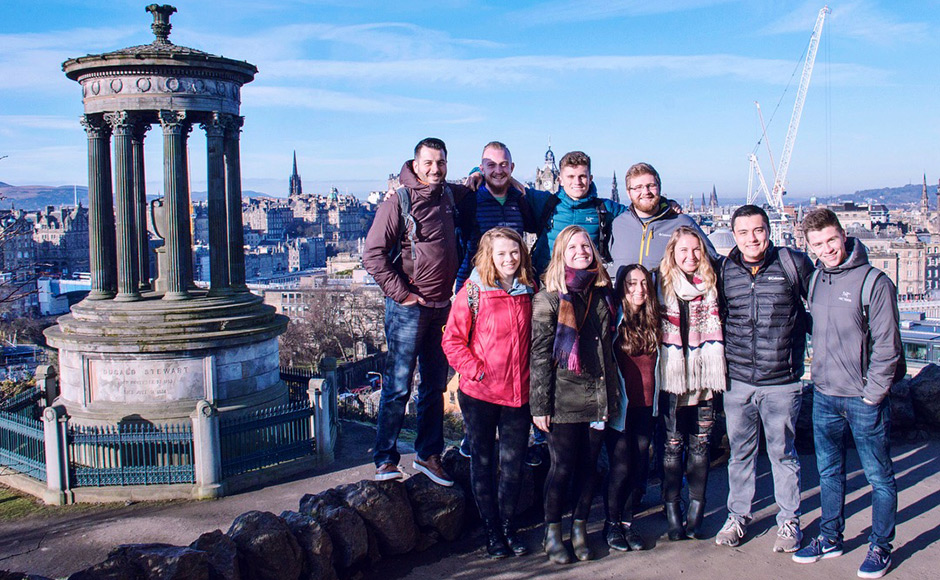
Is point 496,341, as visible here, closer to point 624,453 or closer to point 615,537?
point 624,453

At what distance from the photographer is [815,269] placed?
207 inches

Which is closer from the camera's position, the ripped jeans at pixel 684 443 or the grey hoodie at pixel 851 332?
the grey hoodie at pixel 851 332

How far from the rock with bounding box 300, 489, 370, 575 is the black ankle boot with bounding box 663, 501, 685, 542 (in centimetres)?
211

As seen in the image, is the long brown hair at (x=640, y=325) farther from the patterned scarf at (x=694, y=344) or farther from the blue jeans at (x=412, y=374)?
the blue jeans at (x=412, y=374)

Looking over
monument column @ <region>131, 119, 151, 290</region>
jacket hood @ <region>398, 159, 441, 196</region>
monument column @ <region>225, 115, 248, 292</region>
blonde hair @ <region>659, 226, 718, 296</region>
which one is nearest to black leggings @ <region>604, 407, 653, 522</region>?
blonde hair @ <region>659, 226, 718, 296</region>

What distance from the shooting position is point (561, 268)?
5.08 meters

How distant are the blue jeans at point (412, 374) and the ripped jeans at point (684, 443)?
165 cm

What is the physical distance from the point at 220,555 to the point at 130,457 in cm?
575

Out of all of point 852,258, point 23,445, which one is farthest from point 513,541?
point 23,445

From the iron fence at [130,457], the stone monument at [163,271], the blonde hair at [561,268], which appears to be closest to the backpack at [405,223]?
the blonde hair at [561,268]

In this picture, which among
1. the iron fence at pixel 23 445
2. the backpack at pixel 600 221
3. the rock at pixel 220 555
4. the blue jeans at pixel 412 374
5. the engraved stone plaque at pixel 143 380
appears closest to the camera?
the rock at pixel 220 555

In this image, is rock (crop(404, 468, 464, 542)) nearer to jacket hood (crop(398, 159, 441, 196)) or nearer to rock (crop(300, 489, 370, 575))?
rock (crop(300, 489, 370, 575))

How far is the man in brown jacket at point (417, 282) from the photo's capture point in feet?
18.9

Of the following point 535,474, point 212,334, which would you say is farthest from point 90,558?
point 535,474
